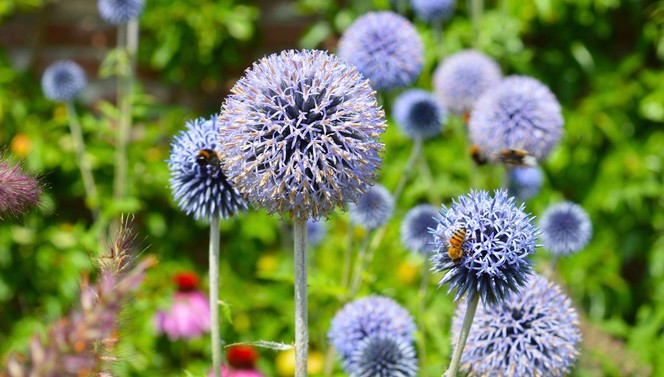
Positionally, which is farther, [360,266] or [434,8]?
[434,8]

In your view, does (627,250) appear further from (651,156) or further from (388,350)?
(388,350)

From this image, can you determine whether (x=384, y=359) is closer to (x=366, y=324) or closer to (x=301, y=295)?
(x=366, y=324)

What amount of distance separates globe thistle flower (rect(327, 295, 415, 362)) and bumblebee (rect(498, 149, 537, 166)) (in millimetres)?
664

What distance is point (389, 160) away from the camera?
11.7 ft

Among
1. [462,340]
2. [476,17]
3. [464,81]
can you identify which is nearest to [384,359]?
[462,340]

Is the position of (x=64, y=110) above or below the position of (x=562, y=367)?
above

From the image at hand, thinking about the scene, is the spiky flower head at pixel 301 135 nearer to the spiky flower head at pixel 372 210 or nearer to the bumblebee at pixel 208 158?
the bumblebee at pixel 208 158

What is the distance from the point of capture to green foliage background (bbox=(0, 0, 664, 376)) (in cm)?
332

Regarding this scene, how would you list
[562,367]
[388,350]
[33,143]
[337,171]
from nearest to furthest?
1. [337,171]
2. [562,367]
3. [388,350]
4. [33,143]

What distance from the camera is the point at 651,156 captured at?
3533mm

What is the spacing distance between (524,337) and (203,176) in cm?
77

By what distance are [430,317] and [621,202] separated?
1.67 m

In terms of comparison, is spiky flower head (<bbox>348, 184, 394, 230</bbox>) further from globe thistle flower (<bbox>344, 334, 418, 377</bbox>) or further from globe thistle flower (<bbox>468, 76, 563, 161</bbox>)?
globe thistle flower (<bbox>344, 334, 418, 377</bbox>)

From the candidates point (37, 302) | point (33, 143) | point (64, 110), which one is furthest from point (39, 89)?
point (37, 302)
